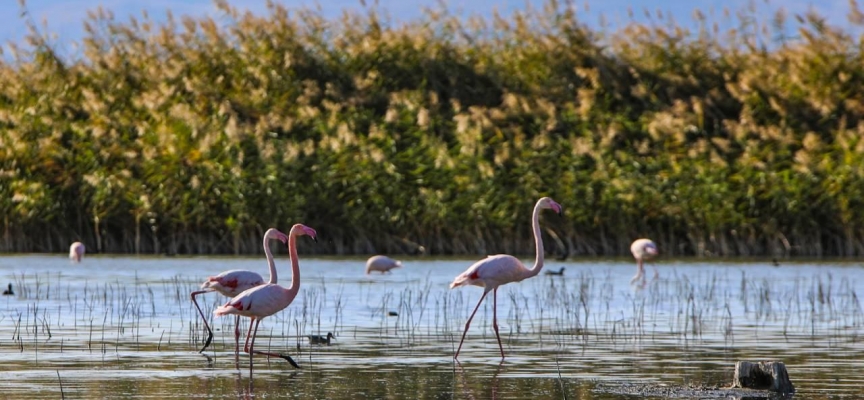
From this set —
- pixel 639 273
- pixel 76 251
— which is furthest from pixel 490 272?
pixel 76 251

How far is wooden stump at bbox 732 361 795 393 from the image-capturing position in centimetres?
998

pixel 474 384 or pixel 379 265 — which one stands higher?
pixel 379 265

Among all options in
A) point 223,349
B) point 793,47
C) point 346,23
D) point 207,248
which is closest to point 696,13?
point 793,47

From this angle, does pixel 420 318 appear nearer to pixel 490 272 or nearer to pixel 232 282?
pixel 232 282

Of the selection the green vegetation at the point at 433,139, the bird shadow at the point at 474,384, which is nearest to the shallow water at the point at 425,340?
the bird shadow at the point at 474,384

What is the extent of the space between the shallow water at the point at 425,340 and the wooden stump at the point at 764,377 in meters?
0.31

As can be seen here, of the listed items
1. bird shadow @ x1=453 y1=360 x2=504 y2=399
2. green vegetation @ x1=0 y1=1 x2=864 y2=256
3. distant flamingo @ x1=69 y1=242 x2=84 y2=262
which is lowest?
bird shadow @ x1=453 y1=360 x2=504 y2=399

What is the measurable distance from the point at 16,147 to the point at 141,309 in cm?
1589

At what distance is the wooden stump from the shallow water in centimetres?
31

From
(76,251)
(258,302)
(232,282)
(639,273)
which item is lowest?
(258,302)

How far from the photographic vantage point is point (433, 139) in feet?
103

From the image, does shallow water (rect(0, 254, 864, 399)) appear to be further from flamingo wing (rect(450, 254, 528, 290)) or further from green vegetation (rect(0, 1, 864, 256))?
green vegetation (rect(0, 1, 864, 256))

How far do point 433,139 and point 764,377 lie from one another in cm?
2160

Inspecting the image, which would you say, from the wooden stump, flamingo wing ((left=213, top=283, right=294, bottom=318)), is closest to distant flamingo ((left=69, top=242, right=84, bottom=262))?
flamingo wing ((left=213, top=283, right=294, bottom=318))
